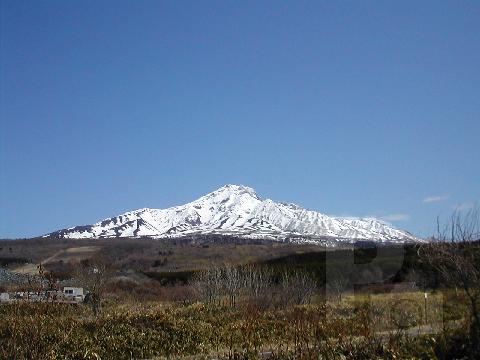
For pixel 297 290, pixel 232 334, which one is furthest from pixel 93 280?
pixel 232 334

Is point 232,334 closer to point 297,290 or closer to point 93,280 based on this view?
point 297,290

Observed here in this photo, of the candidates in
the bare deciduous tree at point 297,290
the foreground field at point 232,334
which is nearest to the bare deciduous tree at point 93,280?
the foreground field at point 232,334

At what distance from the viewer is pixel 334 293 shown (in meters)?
39.0

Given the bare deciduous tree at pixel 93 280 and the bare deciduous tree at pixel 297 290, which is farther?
the bare deciduous tree at pixel 93 280

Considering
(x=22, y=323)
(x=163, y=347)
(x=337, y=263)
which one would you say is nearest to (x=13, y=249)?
(x=337, y=263)

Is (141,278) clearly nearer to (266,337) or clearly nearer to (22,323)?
(266,337)

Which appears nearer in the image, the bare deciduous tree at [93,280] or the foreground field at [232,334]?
the foreground field at [232,334]

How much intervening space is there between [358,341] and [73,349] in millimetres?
8491

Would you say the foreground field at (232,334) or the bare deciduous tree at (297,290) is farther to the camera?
the bare deciduous tree at (297,290)

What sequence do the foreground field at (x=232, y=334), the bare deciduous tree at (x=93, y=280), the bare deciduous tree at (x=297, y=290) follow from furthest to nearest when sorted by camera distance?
the bare deciduous tree at (x=93, y=280) → the bare deciduous tree at (x=297, y=290) → the foreground field at (x=232, y=334)

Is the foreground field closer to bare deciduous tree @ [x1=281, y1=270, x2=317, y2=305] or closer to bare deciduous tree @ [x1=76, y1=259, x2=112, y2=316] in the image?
bare deciduous tree @ [x1=281, y1=270, x2=317, y2=305]

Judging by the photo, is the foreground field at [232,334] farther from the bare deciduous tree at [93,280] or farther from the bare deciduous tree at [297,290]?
the bare deciduous tree at [93,280]

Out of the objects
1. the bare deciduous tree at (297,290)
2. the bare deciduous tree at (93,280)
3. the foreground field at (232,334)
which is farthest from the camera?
the bare deciduous tree at (93,280)

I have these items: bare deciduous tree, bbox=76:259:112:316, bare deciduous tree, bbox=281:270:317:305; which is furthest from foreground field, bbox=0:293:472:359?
bare deciduous tree, bbox=76:259:112:316
